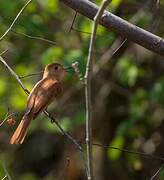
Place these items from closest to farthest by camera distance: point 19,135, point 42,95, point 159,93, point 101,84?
point 19,135, point 42,95, point 159,93, point 101,84

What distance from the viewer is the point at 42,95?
4.94 metres

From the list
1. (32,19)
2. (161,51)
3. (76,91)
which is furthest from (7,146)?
(161,51)

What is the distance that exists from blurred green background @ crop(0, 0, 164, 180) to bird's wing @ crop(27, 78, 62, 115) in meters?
0.53

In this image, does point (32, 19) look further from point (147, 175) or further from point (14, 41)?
point (147, 175)

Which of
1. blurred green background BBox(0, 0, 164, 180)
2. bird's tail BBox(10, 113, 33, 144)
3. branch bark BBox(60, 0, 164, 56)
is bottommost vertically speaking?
blurred green background BBox(0, 0, 164, 180)

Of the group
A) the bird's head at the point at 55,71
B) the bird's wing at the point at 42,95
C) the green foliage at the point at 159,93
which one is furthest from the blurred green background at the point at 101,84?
the bird's wing at the point at 42,95

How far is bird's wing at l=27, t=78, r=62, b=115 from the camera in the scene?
15.9ft

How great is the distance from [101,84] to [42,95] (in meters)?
3.09

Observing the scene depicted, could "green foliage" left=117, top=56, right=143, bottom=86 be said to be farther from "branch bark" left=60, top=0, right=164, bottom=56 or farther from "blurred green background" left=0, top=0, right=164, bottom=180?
"branch bark" left=60, top=0, right=164, bottom=56

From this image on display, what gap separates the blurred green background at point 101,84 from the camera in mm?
6441

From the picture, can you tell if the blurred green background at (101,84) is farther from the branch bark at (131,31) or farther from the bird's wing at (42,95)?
the branch bark at (131,31)

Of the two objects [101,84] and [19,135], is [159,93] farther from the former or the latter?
[19,135]

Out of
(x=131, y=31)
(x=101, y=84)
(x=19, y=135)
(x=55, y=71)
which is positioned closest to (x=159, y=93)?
(x=55, y=71)

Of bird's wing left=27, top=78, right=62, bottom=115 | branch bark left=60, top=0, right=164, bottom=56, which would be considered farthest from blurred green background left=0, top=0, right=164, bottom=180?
branch bark left=60, top=0, right=164, bottom=56
